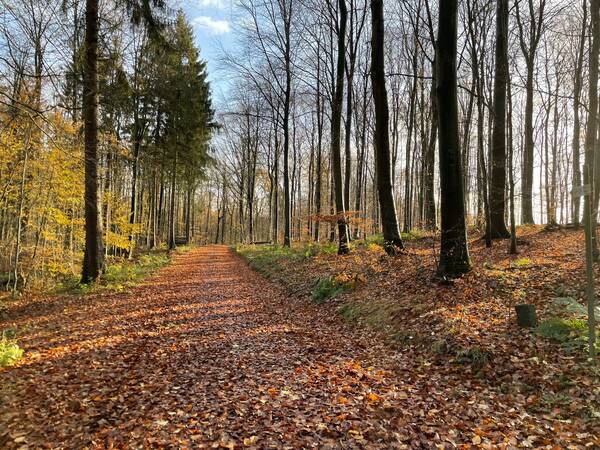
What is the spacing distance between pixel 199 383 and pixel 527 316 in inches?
190

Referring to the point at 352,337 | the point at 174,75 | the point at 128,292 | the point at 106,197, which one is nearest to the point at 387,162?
the point at 352,337

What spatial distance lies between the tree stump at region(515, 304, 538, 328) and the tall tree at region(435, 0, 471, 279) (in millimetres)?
2124

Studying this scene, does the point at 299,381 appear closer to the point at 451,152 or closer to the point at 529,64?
the point at 451,152

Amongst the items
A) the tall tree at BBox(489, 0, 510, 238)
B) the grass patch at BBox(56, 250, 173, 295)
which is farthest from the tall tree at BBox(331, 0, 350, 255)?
the grass patch at BBox(56, 250, 173, 295)

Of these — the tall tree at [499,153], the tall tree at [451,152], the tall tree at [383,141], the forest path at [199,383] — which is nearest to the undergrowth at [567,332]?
the forest path at [199,383]

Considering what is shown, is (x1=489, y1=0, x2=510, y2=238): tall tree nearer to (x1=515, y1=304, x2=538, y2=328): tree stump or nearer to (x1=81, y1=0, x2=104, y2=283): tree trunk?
(x1=515, y1=304, x2=538, y2=328): tree stump

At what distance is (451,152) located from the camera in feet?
24.9

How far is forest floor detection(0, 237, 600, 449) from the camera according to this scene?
354 cm

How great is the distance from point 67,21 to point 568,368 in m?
12.9

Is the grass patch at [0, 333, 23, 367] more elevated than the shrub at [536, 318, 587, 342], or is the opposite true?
the shrub at [536, 318, 587, 342]

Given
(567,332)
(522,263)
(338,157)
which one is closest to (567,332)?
(567,332)

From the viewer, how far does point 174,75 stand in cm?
2105

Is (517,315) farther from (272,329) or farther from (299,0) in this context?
(299,0)

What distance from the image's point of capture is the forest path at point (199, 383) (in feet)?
11.7
